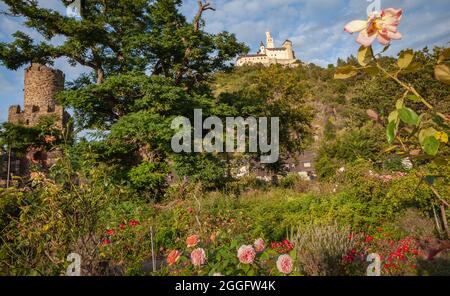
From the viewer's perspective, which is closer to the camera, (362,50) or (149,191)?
(362,50)

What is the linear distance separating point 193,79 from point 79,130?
5285mm

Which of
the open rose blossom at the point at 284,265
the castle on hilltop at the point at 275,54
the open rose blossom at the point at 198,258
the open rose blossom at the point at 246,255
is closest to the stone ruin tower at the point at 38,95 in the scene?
the open rose blossom at the point at 198,258

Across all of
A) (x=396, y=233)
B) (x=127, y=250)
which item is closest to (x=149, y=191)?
(x=127, y=250)

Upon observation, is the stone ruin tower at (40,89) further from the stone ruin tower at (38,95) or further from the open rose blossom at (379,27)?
the open rose blossom at (379,27)

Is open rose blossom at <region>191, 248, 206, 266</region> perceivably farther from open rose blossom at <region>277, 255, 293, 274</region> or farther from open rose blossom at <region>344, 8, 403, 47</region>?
open rose blossom at <region>344, 8, 403, 47</region>

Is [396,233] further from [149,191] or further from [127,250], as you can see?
Answer: [149,191]

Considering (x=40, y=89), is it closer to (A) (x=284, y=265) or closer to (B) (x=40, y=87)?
(B) (x=40, y=87)

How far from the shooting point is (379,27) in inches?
22.7

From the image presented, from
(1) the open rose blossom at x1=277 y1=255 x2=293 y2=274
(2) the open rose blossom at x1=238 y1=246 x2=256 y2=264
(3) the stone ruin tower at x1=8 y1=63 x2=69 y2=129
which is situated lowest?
(1) the open rose blossom at x1=277 y1=255 x2=293 y2=274

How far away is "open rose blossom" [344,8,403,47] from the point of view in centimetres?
57

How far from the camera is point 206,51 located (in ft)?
43.0

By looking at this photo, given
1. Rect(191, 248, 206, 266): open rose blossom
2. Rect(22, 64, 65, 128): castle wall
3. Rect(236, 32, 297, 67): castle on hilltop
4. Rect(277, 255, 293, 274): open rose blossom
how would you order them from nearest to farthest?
1. Rect(277, 255, 293, 274): open rose blossom
2. Rect(191, 248, 206, 266): open rose blossom
3. Rect(22, 64, 65, 128): castle wall
4. Rect(236, 32, 297, 67): castle on hilltop

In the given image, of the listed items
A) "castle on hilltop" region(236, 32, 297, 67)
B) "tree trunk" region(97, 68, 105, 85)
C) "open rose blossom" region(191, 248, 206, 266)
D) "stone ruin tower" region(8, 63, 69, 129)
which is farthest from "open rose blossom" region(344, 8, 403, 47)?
"castle on hilltop" region(236, 32, 297, 67)

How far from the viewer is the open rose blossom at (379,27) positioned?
1.87ft
